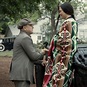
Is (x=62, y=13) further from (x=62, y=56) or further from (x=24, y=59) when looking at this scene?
(x=24, y=59)

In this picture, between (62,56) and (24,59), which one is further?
(24,59)

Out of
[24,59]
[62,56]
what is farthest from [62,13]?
[24,59]

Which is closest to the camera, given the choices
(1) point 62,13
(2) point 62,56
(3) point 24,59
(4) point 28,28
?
(2) point 62,56

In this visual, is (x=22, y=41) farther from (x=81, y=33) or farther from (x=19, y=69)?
(x=81, y=33)

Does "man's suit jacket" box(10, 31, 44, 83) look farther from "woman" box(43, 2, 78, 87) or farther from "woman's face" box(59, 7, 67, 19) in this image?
"woman's face" box(59, 7, 67, 19)

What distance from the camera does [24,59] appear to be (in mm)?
4910

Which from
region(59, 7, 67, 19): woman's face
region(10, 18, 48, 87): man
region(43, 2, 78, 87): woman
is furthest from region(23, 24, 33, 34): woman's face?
region(43, 2, 78, 87): woman

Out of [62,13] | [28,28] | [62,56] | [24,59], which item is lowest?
[24,59]

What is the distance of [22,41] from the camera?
16.3ft

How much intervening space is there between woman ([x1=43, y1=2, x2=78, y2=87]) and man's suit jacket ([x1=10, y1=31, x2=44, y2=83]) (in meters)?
0.56

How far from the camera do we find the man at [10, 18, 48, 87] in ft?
16.1

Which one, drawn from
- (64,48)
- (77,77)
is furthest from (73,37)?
(77,77)

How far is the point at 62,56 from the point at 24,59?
88 cm

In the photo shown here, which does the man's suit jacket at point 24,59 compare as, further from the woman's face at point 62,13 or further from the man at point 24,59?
the woman's face at point 62,13
